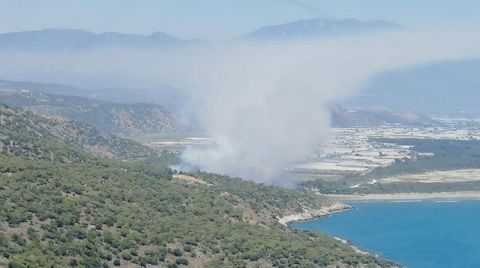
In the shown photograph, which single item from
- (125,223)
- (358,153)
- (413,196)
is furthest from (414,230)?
(358,153)

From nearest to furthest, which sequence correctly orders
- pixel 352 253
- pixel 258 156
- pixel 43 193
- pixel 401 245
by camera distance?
pixel 43 193 → pixel 352 253 → pixel 401 245 → pixel 258 156

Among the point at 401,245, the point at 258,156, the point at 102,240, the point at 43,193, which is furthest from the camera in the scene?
the point at 258,156

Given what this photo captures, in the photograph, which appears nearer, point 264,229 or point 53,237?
point 53,237

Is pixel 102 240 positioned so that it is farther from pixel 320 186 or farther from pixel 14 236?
pixel 320 186

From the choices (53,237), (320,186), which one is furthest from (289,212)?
(53,237)

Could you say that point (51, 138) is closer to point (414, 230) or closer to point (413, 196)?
point (414, 230)

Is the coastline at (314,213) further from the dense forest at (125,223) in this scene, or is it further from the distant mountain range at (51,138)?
the distant mountain range at (51,138)
